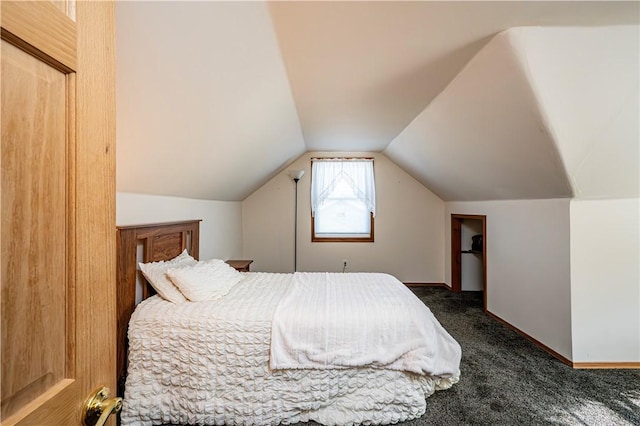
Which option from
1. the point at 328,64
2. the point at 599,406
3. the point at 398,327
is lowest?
the point at 599,406

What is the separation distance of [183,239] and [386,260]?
324 cm

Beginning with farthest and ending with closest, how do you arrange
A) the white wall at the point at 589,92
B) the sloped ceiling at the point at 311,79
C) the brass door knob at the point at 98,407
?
the white wall at the point at 589,92
the sloped ceiling at the point at 311,79
the brass door knob at the point at 98,407

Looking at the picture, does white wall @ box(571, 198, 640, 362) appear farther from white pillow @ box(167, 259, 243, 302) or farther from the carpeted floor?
white pillow @ box(167, 259, 243, 302)

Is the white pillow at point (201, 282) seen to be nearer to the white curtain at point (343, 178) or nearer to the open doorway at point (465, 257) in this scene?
the white curtain at point (343, 178)

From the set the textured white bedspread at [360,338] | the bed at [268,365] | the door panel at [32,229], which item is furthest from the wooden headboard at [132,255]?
the door panel at [32,229]

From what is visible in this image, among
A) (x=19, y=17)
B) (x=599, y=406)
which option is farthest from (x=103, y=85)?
(x=599, y=406)

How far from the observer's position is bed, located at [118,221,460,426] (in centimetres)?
177

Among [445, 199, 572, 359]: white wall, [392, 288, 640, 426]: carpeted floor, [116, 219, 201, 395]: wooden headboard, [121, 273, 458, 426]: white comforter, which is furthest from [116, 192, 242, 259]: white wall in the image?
[445, 199, 572, 359]: white wall

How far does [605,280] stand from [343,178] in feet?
11.0

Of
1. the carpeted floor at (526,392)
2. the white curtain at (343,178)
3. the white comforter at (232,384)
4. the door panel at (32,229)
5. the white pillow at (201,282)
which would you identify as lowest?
the carpeted floor at (526,392)

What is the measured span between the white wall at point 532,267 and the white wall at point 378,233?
1.25 m

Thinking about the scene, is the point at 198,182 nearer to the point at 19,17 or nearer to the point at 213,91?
the point at 213,91

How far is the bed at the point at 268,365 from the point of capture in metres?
1.77

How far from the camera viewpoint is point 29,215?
0.50 m
